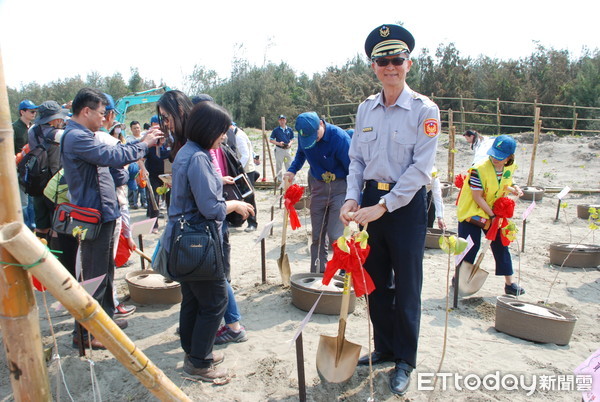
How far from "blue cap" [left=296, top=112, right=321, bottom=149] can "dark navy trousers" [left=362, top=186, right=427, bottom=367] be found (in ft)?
5.63

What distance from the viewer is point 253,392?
2838mm

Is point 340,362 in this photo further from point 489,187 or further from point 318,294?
point 489,187

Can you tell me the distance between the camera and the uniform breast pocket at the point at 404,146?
8.54 ft

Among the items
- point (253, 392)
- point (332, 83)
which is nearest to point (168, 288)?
point (253, 392)

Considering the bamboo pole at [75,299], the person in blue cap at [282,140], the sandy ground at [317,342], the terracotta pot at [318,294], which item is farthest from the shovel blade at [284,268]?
the person in blue cap at [282,140]

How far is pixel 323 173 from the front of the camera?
4684mm

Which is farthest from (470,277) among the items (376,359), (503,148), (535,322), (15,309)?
(15,309)

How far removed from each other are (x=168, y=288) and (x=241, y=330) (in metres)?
1.06

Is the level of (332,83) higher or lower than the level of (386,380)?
higher

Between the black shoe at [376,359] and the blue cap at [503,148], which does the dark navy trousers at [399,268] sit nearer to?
the black shoe at [376,359]

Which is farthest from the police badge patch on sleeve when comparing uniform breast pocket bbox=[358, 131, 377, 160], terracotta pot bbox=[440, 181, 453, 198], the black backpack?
terracotta pot bbox=[440, 181, 453, 198]

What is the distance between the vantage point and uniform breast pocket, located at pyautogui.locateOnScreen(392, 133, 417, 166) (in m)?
2.60

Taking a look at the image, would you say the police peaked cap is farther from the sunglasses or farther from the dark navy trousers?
the dark navy trousers

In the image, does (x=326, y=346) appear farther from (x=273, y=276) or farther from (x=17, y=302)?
(x=273, y=276)
